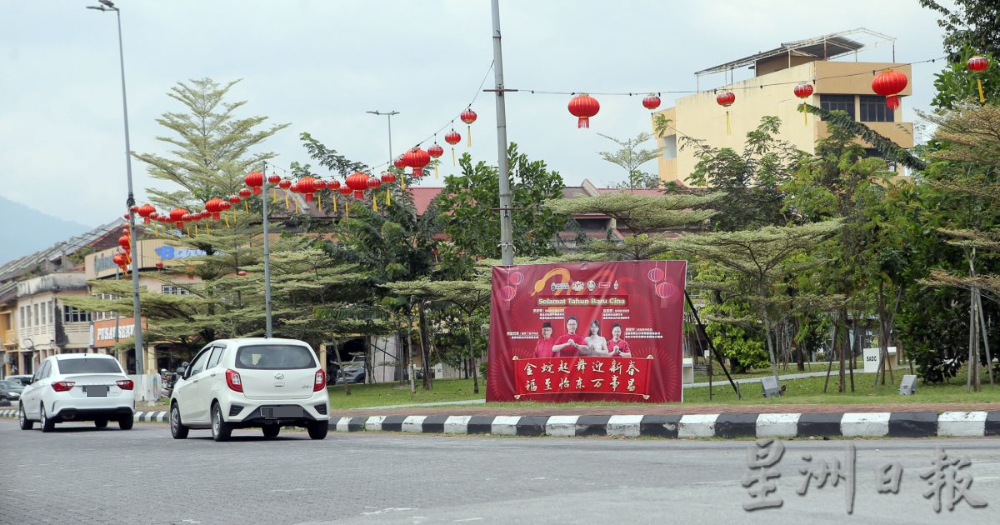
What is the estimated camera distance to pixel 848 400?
17.7 metres

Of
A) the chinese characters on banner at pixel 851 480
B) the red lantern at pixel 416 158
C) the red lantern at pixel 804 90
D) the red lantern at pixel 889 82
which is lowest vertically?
the chinese characters on banner at pixel 851 480

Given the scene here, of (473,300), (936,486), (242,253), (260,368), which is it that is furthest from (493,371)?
(242,253)

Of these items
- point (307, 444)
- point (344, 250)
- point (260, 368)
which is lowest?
point (307, 444)

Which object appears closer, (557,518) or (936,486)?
(557,518)

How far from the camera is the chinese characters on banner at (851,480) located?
7.87 m

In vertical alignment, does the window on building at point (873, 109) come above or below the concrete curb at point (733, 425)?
above

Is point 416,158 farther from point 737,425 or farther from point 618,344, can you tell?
point 737,425

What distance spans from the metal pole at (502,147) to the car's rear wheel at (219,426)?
6.59m

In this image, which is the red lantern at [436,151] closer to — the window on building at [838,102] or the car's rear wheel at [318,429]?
the car's rear wheel at [318,429]

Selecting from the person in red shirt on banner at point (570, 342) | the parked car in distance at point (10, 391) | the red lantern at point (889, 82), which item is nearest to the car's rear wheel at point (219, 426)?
the person in red shirt on banner at point (570, 342)

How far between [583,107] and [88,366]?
10963mm

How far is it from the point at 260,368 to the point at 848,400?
8.81m

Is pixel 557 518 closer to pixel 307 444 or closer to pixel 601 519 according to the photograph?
pixel 601 519

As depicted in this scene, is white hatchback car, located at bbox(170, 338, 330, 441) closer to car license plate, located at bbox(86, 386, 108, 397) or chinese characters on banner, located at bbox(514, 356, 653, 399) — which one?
chinese characters on banner, located at bbox(514, 356, 653, 399)
